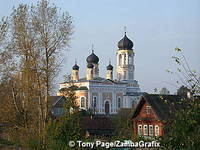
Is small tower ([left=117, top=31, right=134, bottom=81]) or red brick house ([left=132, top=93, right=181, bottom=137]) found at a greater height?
small tower ([left=117, top=31, right=134, bottom=81])

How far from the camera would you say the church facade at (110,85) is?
3086 inches

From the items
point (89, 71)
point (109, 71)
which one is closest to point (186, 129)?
point (89, 71)

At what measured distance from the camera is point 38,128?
18172 millimetres

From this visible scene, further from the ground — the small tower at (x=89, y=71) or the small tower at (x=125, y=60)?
the small tower at (x=125, y=60)

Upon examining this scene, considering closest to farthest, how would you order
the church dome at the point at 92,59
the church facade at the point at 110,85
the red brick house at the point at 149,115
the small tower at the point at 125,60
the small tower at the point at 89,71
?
1. the red brick house at the point at 149,115
2. the church facade at the point at 110,85
3. the small tower at the point at 89,71
4. the church dome at the point at 92,59
5. the small tower at the point at 125,60

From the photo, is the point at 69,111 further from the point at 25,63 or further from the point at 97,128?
the point at 97,128

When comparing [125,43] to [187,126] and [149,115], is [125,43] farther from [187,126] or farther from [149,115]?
[187,126]

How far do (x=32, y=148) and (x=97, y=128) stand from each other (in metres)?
19.1

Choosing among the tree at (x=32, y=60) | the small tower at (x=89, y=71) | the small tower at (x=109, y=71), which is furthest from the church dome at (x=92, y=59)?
the tree at (x=32, y=60)

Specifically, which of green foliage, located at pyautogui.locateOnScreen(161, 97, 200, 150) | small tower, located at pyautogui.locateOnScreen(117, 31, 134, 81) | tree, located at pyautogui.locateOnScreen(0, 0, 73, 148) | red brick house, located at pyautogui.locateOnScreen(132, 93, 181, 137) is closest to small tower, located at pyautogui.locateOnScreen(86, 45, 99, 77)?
small tower, located at pyautogui.locateOnScreen(117, 31, 134, 81)

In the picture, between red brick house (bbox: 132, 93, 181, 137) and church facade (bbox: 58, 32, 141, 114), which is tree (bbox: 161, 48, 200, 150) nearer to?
red brick house (bbox: 132, 93, 181, 137)

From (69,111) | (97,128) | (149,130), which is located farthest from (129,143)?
(97,128)

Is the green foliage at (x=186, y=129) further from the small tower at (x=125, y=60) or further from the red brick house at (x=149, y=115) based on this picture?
the small tower at (x=125, y=60)

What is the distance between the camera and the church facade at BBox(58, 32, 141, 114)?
3086 inches
